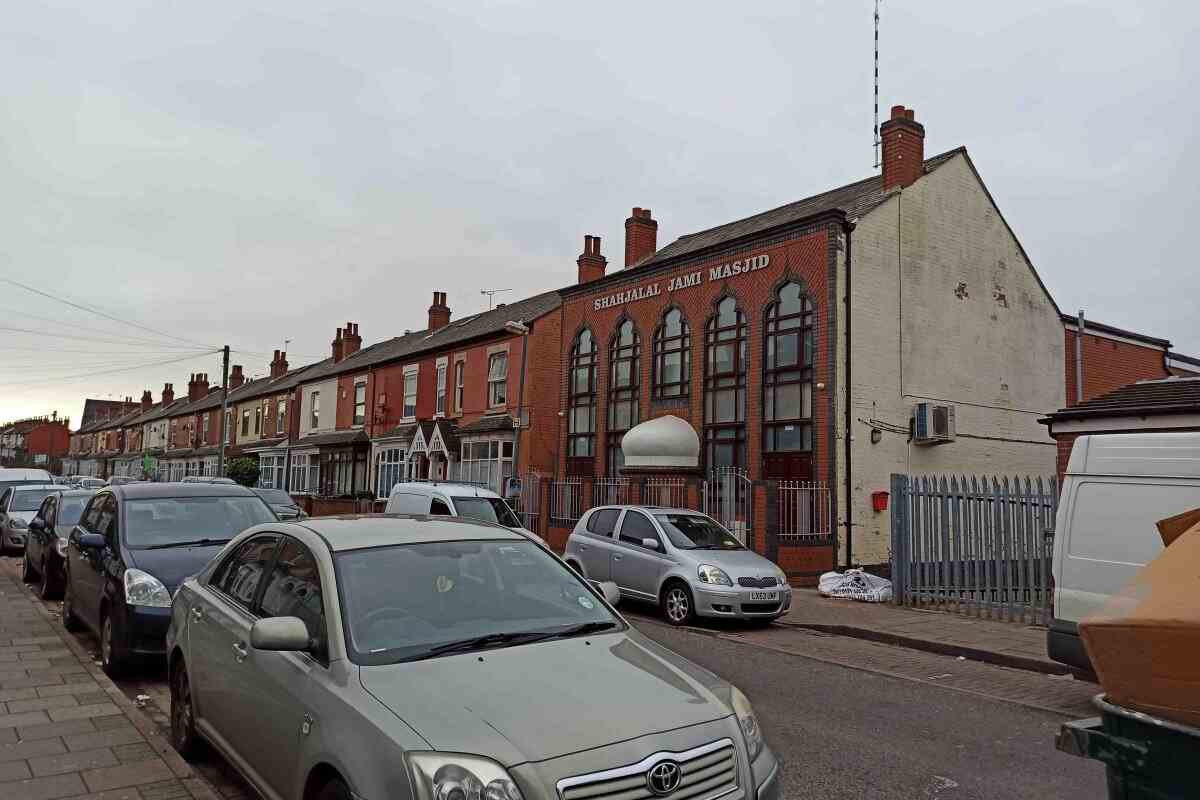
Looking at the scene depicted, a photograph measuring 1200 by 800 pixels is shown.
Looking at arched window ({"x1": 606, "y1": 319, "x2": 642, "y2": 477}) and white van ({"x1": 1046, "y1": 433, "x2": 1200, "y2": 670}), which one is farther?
arched window ({"x1": 606, "y1": 319, "x2": 642, "y2": 477})

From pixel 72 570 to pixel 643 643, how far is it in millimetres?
8113

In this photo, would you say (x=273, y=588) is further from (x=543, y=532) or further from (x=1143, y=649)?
(x=543, y=532)

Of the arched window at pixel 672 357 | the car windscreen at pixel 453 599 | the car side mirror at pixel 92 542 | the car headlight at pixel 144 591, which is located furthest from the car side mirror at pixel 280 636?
the arched window at pixel 672 357

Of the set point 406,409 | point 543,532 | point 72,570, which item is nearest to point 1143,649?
point 72,570

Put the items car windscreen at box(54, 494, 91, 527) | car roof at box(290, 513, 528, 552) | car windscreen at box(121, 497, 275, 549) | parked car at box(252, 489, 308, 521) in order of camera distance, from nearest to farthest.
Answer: car roof at box(290, 513, 528, 552) < car windscreen at box(121, 497, 275, 549) < car windscreen at box(54, 494, 91, 527) < parked car at box(252, 489, 308, 521)

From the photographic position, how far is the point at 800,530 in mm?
17453

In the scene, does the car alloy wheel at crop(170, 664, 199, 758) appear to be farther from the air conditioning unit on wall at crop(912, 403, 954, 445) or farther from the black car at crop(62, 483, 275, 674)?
the air conditioning unit on wall at crop(912, 403, 954, 445)

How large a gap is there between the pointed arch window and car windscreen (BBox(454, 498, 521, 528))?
658 cm

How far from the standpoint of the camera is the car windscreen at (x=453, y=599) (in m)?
3.71

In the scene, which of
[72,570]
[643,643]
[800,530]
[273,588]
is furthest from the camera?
[800,530]

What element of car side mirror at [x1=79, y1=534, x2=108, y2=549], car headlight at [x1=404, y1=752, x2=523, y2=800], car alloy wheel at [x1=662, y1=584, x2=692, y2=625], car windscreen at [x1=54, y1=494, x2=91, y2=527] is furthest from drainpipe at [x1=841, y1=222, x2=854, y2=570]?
car headlight at [x1=404, y1=752, x2=523, y2=800]

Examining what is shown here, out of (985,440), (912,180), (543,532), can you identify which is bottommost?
(543,532)

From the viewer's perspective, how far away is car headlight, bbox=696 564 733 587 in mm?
11172

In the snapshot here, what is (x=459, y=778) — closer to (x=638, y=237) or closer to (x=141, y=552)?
(x=141, y=552)
